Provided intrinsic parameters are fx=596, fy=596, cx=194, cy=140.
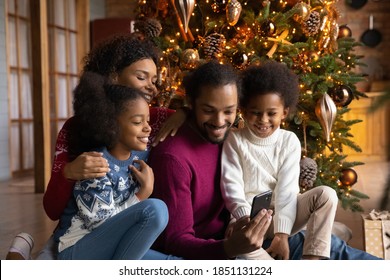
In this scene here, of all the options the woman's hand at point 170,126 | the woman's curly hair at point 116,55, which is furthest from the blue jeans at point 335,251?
the woman's curly hair at point 116,55

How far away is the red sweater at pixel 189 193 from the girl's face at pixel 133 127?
0.13m

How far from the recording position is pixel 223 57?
284cm

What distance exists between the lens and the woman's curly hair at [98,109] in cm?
166

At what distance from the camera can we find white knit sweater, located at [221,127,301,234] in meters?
1.87

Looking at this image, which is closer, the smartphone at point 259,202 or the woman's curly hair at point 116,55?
the smartphone at point 259,202

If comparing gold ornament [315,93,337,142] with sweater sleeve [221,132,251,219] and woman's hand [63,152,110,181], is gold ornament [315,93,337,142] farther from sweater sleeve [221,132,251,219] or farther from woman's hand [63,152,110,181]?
woman's hand [63,152,110,181]

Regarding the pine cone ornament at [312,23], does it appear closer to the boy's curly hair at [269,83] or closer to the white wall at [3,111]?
the boy's curly hair at [269,83]

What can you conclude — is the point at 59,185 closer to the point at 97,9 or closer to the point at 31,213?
the point at 31,213

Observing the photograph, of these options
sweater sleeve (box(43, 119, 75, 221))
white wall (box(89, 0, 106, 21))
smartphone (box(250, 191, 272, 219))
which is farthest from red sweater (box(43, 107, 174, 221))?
white wall (box(89, 0, 106, 21))

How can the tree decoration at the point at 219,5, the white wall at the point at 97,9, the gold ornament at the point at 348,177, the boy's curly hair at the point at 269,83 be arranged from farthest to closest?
the white wall at the point at 97,9 < the gold ornament at the point at 348,177 < the tree decoration at the point at 219,5 < the boy's curly hair at the point at 269,83

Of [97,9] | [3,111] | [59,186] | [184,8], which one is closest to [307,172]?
[184,8]

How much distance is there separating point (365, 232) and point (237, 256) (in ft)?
2.91

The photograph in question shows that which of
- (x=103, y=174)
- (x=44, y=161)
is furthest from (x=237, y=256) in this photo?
(x=44, y=161)

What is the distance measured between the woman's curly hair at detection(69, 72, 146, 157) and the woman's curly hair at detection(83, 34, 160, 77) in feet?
0.50
